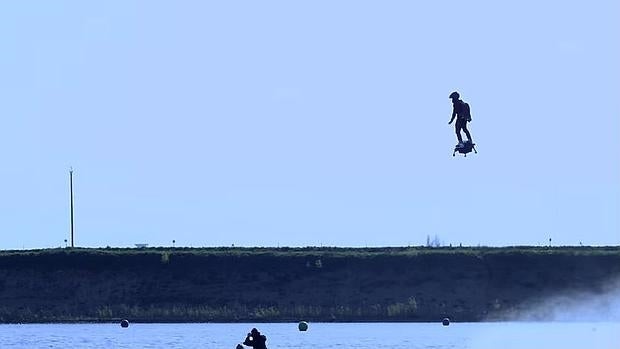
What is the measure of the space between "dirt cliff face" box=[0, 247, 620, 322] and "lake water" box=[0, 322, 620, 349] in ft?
27.7

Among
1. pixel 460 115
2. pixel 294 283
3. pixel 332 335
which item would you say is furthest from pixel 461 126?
pixel 294 283

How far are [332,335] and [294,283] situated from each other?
3739 centimetres

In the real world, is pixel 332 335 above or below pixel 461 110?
below

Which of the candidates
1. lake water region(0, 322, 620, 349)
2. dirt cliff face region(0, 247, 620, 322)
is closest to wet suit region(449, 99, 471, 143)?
lake water region(0, 322, 620, 349)

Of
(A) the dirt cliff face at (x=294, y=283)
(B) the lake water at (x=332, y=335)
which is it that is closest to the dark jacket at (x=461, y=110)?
(B) the lake water at (x=332, y=335)

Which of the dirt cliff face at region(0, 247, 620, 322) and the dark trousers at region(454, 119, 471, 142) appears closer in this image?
the dark trousers at region(454, 119, 471, 142)

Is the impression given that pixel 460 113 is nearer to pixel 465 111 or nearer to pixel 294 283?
pixel 465 111

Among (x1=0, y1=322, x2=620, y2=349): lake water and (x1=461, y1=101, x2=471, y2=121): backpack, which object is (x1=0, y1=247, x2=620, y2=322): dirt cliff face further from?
(x1=461, y1=101, x2=471, y2=121): backpack

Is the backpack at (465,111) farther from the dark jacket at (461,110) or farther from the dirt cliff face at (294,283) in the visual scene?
the dirt cliff face at (294,283)

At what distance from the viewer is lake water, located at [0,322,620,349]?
103 meters

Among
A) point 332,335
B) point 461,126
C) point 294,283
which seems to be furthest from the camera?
point 294,283

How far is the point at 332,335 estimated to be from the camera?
380 ft

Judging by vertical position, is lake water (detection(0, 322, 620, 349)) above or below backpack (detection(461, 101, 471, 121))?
below

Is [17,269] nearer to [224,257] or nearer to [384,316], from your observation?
[224,257]
